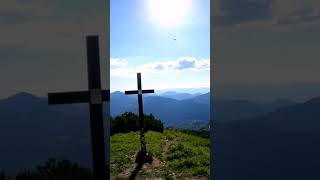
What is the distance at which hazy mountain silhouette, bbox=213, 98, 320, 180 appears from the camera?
14391mm

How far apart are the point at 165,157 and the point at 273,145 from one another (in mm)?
3926

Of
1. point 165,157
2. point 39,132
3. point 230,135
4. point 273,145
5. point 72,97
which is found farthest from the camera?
point 165,157

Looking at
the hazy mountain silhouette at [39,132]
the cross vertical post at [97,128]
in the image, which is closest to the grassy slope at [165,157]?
the hazy mountain silhouette at [39,132]

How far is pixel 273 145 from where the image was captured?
15164 millimetres

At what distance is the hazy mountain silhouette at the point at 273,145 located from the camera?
1439 centimetres

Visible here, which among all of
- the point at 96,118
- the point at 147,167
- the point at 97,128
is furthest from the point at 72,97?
the point at 147,167

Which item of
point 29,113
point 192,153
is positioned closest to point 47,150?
point 29,113

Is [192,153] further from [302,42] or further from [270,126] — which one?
[302,42]

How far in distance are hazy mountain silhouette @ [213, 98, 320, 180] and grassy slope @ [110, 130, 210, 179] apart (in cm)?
89

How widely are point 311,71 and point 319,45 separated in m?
0.81

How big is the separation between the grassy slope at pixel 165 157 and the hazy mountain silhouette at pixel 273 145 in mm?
889

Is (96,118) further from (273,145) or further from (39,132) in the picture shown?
(273,145)

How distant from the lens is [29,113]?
14.6 metres

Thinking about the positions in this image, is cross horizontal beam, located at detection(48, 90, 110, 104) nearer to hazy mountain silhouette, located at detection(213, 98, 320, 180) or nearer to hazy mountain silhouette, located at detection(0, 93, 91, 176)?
hazy mountain silhouette, located at detection(0, 93, 91, 176)
